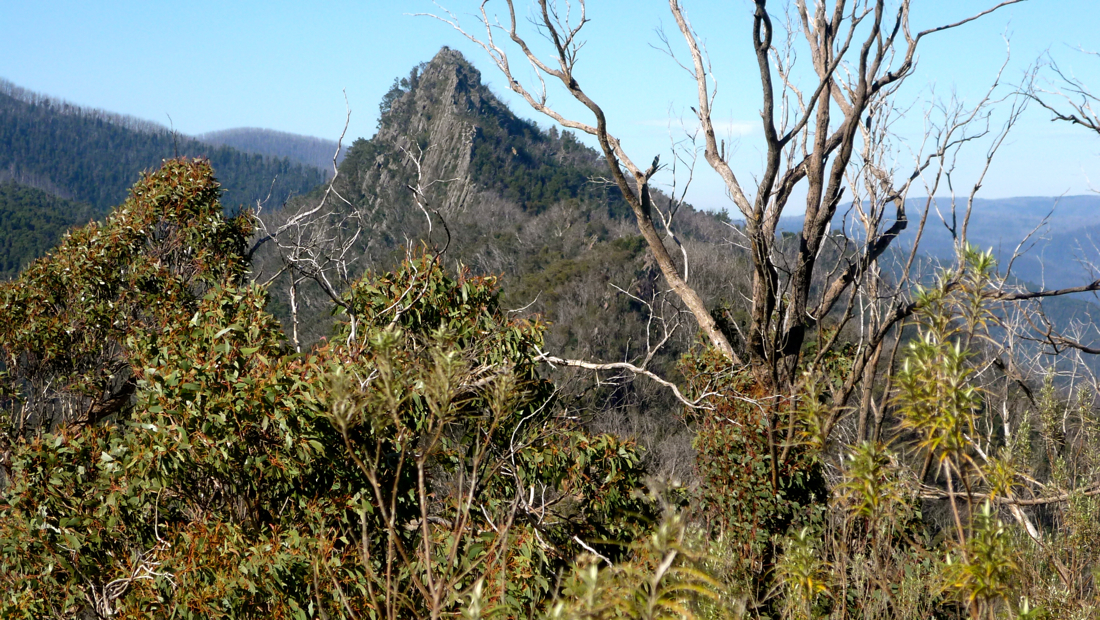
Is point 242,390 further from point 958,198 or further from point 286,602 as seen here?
point 958,198

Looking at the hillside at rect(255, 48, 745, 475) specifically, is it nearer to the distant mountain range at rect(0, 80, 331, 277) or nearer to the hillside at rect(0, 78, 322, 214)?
the distant mountain range at rect(0, 80, 331, 277)

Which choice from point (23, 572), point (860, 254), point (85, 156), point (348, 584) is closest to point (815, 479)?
point (860, 254)

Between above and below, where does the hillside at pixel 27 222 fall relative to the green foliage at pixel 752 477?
below

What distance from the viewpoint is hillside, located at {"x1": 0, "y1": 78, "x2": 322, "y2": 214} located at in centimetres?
6712

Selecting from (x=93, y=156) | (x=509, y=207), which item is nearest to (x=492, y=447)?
(x=509, y=207)

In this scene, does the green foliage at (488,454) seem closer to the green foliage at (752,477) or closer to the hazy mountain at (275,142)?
the green foliage at (752,477)

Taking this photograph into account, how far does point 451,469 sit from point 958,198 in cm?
480

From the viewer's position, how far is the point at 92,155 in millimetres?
74438

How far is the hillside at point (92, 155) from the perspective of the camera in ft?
220

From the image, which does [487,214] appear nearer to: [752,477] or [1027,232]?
[1027,232]

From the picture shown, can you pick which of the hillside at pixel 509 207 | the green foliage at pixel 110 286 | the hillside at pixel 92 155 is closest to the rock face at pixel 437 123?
the hillside at pixel 509 207

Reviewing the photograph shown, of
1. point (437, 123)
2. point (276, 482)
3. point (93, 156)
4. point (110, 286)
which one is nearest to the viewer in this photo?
point (276, 482)

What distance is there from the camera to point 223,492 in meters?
3.43

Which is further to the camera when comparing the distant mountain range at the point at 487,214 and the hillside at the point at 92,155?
the hillside at the point at 92,155
